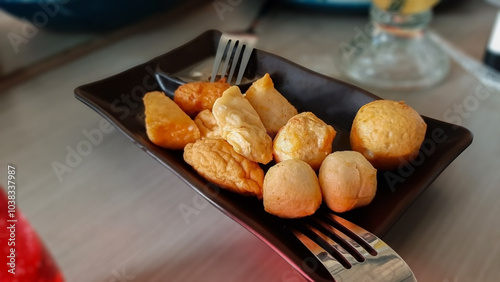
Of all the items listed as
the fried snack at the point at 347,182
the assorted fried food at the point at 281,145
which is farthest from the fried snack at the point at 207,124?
the fried snack at the point at 347,182

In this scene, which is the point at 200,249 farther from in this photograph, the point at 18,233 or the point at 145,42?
the point at 145,42

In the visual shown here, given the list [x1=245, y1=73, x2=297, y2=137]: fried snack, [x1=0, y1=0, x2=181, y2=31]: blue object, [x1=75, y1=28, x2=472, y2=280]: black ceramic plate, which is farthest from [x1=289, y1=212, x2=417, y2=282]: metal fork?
[x1=0, y1=0, x2=181, y2=31]: blue object

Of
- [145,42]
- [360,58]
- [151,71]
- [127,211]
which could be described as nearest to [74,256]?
[127,211]

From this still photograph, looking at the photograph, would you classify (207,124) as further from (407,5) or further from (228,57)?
(407,5)

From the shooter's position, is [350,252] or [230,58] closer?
[350,252]

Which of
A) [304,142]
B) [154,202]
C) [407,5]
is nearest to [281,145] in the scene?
[304,142]

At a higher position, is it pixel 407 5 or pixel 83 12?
pixel 407 5

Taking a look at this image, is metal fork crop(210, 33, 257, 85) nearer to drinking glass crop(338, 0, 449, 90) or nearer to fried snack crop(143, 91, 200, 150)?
fried snack crop(143, 91, 200, 150)
